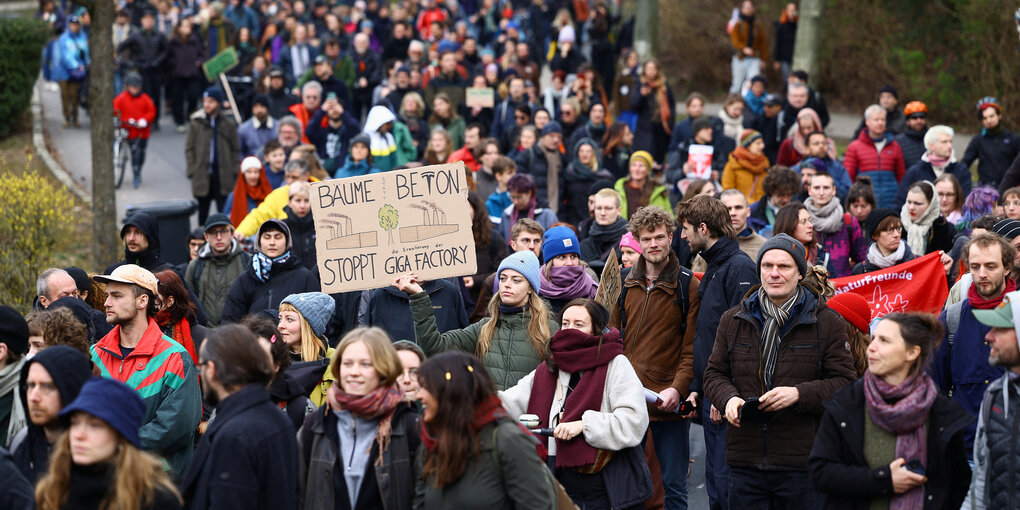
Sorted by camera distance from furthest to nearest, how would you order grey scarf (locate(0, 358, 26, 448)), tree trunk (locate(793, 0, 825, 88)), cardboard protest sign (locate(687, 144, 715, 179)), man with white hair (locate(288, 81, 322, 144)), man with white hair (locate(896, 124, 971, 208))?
tree trunk (locate(793, 0, 825, 88)) < man with white hair (locate(288, 81, 322, 144)) < cardboard protest sign (locate(687, 144, 715, 179)) < man with white hair (locate(896, 124, 971, 208)) < grey scarf (locate(0, 358, 26, 448))

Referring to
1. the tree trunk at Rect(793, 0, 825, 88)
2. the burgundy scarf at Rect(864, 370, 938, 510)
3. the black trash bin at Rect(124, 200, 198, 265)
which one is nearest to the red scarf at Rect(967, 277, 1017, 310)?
the burgundy scarf at Rect(864, 370, 938, 510)

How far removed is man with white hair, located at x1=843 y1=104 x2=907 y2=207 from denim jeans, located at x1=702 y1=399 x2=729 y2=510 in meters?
6.82

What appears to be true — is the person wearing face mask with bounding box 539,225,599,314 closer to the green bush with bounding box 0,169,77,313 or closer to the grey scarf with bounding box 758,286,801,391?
the grey scarf with bounding box 758,286,801,391

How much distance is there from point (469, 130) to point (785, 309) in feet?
30.9

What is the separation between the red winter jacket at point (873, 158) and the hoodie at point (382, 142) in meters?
5.55

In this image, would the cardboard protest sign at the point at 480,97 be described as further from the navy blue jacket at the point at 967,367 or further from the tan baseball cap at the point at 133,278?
the navy blue jacket at the point at 967,367

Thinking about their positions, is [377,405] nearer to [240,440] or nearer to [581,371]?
[240,440]

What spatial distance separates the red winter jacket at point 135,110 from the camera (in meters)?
18.5

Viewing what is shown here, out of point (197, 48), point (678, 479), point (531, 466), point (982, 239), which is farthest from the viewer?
point (197, 48)

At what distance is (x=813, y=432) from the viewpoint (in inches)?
241

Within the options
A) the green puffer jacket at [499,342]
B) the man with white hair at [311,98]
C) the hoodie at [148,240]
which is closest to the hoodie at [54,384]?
the green puffer jacket at [499,342]

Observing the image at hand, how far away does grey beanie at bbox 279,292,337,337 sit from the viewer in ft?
22.8

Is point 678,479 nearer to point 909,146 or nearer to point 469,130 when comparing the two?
point 909,146

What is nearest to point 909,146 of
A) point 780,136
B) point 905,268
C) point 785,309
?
point 780,136
